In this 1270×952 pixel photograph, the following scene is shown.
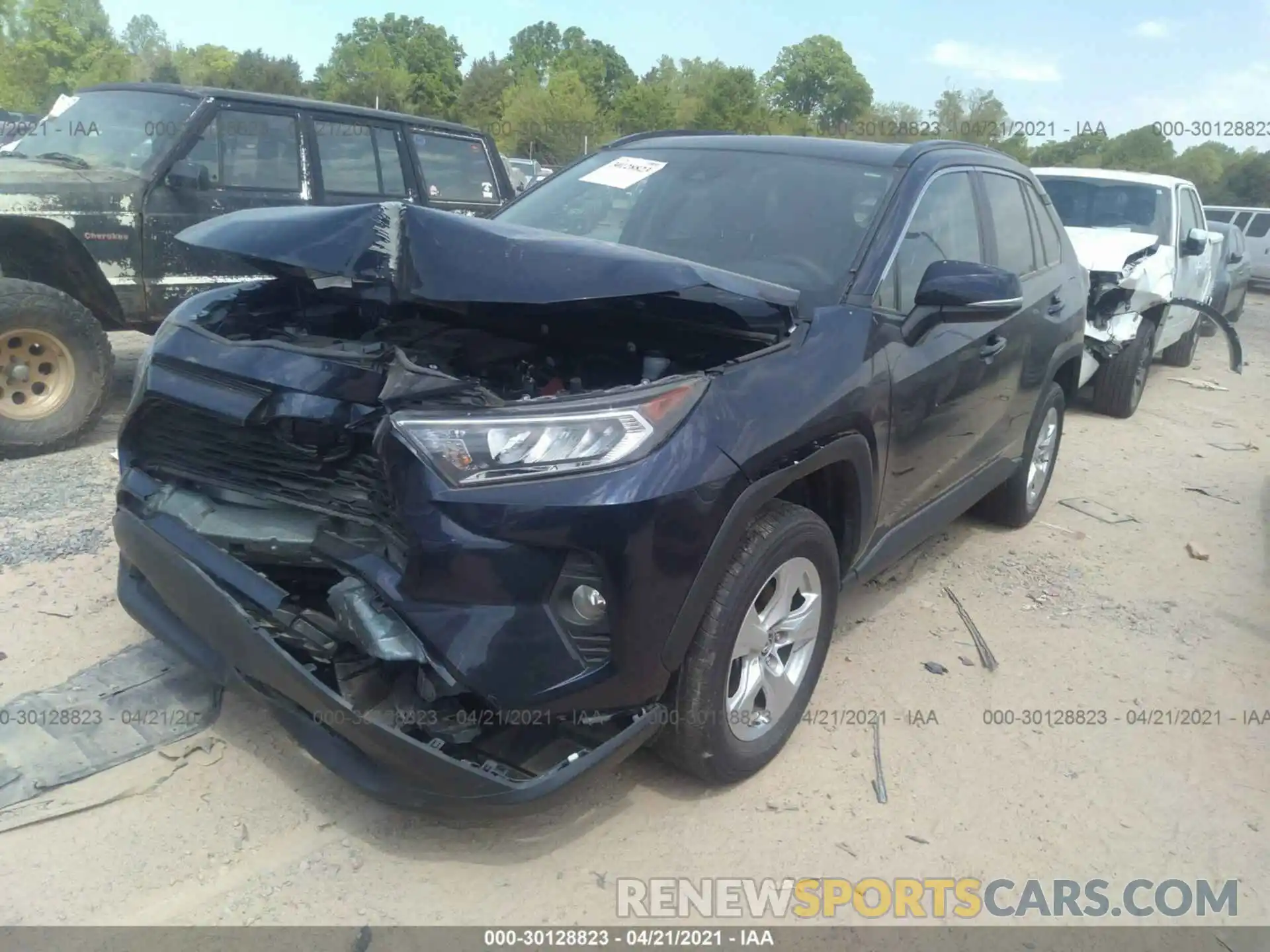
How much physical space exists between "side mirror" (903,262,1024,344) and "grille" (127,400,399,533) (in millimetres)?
1820

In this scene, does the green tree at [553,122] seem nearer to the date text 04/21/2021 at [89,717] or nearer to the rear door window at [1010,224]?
the rear door window at [1010,224]

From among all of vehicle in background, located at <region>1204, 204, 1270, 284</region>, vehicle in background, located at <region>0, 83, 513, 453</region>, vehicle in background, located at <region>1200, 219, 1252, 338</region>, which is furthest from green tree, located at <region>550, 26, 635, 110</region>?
vehicle in background, located at <region>0, 83, 513, 453</region>

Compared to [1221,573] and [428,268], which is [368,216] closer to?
[428,268]

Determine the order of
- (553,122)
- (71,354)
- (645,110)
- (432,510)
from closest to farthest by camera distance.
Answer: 1. (432,510)
2. (71,354)
3. (553,122)
4. (645,110)

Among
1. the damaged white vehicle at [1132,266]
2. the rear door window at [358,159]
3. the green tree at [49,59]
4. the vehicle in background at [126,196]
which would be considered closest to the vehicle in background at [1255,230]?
the damaged white vehicle at [1132,266]

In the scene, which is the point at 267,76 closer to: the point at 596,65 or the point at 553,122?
the point at 553,122

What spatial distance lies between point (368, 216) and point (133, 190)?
3800 mm

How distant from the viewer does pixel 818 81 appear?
2470 inches

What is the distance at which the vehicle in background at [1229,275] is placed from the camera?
10789 mm

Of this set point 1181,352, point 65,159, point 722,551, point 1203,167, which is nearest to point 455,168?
point 65,159

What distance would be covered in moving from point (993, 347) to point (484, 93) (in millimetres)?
48659

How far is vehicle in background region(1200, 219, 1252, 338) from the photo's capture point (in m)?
10.8

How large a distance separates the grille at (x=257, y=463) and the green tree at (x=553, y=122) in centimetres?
3126

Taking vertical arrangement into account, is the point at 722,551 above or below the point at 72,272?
below
